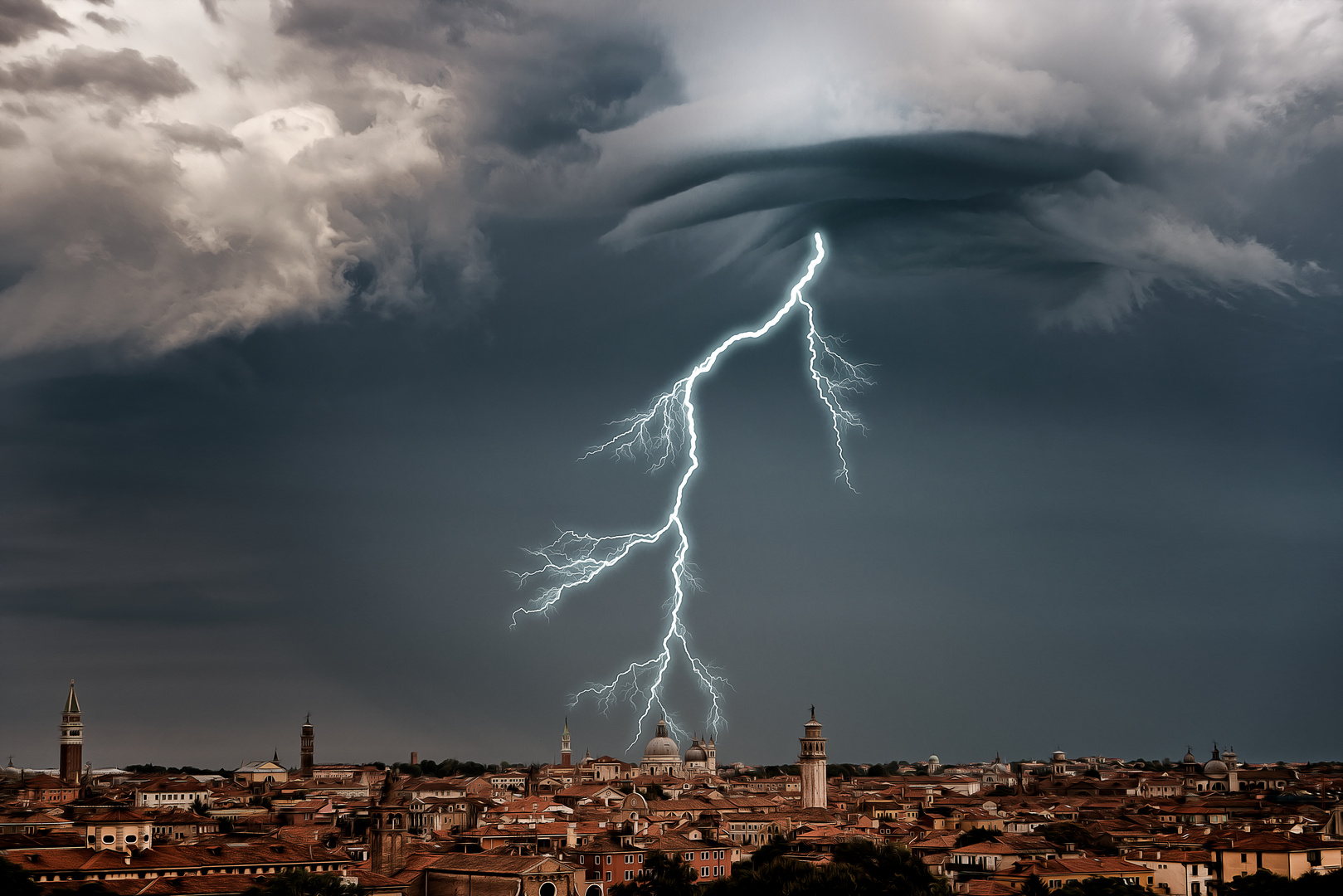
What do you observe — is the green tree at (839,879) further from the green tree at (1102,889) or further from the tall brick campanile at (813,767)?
the tall brick campanile at (813,767)

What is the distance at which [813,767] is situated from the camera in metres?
96.4

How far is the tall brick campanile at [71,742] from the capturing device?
110 meters

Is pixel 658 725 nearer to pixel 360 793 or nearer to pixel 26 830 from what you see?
pixel 360 793

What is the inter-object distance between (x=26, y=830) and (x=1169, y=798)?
83.3 metres

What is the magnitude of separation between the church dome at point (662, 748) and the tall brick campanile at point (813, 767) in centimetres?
5190

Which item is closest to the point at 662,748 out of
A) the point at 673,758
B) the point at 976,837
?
the point at 673,758

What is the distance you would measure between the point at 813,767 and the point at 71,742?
59778mm

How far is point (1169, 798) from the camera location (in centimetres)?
11012

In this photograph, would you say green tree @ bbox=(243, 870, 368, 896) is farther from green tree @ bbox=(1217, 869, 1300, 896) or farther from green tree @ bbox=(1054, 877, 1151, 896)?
green tree @ bbox=(1217, 869, 1300, 896)

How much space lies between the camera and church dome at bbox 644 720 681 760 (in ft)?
489

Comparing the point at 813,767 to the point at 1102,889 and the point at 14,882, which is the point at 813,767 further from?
the point at 14,882

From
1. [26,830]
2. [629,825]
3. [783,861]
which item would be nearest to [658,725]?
[629,825]

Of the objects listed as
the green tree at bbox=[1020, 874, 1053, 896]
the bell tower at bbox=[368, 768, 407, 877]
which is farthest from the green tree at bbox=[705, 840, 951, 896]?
the bell tower at bbox=[368, 768, 407, 877]

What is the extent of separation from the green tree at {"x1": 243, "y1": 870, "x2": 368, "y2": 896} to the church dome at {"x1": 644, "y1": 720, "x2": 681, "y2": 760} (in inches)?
4025
